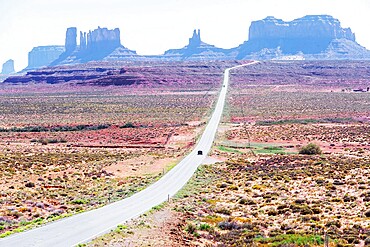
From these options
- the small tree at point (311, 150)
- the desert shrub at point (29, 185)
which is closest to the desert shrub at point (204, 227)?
the desert shrub at point (29, 185)

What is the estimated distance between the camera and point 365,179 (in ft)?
117

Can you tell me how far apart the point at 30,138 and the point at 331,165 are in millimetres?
43432

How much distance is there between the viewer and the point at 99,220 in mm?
25766

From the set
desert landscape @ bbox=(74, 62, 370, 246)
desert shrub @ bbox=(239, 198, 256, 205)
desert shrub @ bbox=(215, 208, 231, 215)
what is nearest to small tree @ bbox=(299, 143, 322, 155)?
desert landscape @ bbox=(74, 62, 370, 246)

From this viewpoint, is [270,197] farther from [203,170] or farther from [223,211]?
[203,170]

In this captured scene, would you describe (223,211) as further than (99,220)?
Yes

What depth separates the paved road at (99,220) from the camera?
2208 centimetres

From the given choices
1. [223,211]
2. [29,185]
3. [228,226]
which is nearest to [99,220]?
[228,226]

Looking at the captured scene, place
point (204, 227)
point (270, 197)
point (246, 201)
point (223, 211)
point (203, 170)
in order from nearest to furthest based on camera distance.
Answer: point (204, 227)
point (223, 211)
point (246, 201)
point (270, 197)
point (203, 170)

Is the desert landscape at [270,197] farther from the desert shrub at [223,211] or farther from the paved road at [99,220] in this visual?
the paved road at [99,220]

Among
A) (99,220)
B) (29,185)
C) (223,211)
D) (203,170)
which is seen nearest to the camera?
(99,220)

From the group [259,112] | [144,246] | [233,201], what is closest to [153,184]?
[233,201]

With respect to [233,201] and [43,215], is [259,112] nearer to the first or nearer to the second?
[233,201]

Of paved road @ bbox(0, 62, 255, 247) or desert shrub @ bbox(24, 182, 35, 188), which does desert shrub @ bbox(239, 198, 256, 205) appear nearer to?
paved road @ bbox(0, 62, 255, 247)
